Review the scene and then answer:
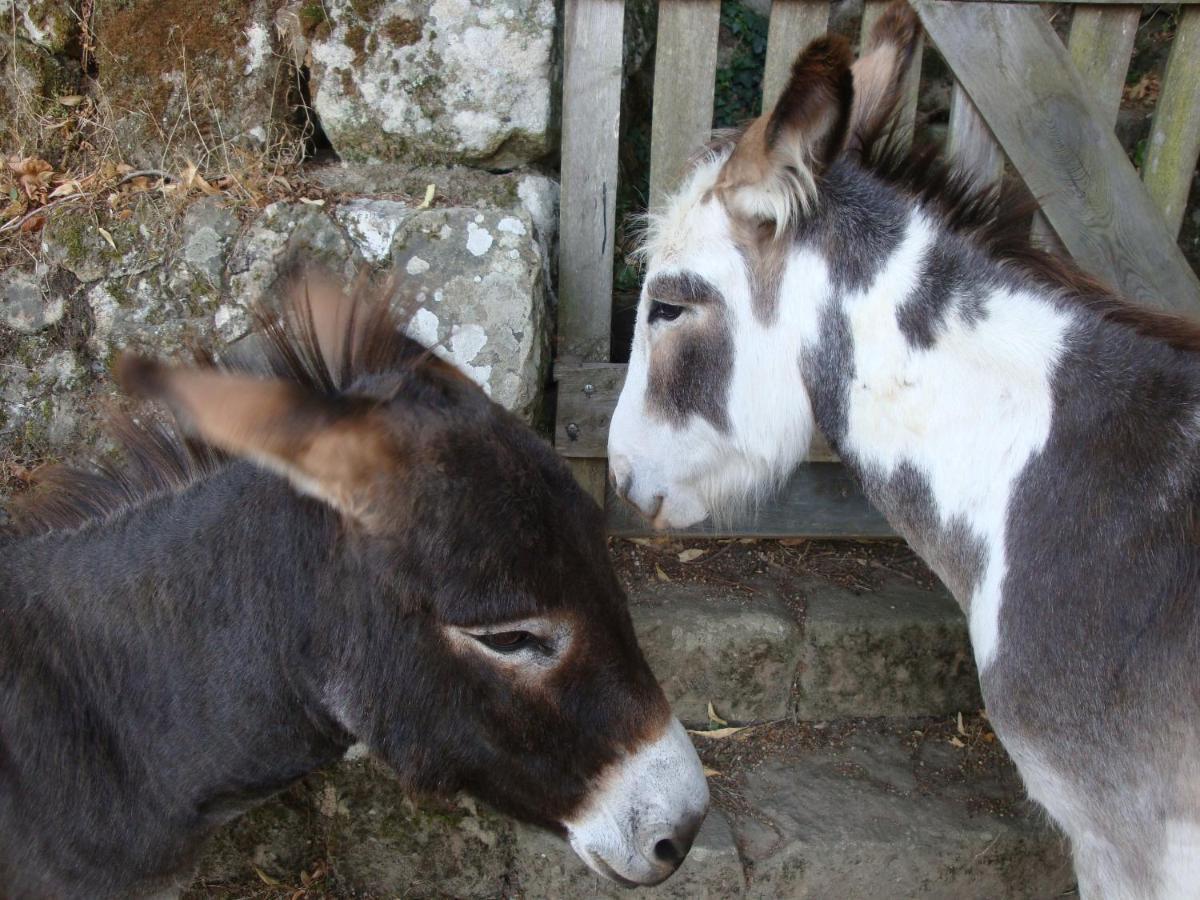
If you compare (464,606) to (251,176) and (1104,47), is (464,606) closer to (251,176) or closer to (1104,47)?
(251,176)

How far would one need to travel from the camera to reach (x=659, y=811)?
5.68 feet

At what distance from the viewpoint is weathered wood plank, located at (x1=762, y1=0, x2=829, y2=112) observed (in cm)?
303

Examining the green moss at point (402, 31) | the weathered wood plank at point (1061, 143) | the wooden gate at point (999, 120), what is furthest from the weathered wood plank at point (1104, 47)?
the green moss at point (402, 31)

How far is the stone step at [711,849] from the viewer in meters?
2.90

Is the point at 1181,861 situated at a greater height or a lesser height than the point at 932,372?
lesser

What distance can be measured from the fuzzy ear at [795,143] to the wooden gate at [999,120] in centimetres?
83

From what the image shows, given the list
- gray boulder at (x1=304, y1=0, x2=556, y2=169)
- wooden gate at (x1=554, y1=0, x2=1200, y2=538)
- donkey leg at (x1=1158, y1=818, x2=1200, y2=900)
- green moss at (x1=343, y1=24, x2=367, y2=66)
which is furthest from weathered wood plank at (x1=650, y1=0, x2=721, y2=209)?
donkey leg at (x1=1158, y1=818, x2=1200, y2=900)

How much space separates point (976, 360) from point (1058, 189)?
4.43 ft

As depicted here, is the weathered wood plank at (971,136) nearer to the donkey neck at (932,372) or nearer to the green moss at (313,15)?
the donkey neck at (932,372)

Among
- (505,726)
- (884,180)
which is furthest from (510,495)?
(884,180)

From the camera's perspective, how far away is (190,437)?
185 centimetres

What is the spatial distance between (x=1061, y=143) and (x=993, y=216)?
110 centimetres

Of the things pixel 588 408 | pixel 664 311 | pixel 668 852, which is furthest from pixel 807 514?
pixel 668 852

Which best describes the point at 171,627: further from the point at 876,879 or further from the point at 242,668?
the point at 876,879
